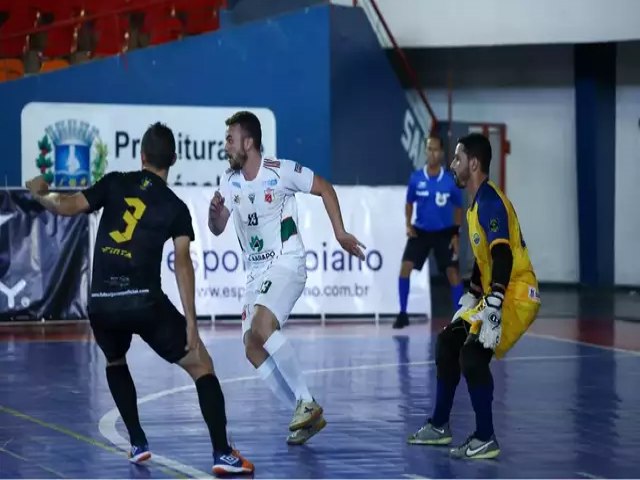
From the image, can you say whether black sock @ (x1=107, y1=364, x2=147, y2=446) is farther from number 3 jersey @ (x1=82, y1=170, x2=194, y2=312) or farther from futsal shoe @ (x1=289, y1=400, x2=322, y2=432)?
futsal shoe @ (x1=289, y1=400, x2=322, y2=432)

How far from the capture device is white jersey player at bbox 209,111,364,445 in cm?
923

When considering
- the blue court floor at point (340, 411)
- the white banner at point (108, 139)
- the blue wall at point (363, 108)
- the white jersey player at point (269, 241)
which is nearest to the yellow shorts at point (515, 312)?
the blue court floor at point (340, 411)

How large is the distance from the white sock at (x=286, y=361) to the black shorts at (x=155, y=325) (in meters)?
1.23

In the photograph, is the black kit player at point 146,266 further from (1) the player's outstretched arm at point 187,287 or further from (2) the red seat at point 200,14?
(2) the red seat at point 200,14

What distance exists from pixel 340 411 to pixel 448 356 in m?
1.95

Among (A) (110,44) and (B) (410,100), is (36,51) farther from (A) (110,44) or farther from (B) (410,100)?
(B) (410,100)

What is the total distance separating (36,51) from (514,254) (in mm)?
14252

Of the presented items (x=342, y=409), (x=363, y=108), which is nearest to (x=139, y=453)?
(x=342, y=409)

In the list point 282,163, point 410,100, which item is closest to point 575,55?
point 410,100

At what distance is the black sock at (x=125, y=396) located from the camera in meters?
8.33

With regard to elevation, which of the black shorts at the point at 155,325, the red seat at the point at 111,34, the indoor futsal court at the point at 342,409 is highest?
the red seat at the point at 111,34

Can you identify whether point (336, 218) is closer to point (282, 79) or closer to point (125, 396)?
point (125, 396)

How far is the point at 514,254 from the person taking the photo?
8.64 m

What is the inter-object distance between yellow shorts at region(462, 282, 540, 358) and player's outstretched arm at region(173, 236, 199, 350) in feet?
6.02
